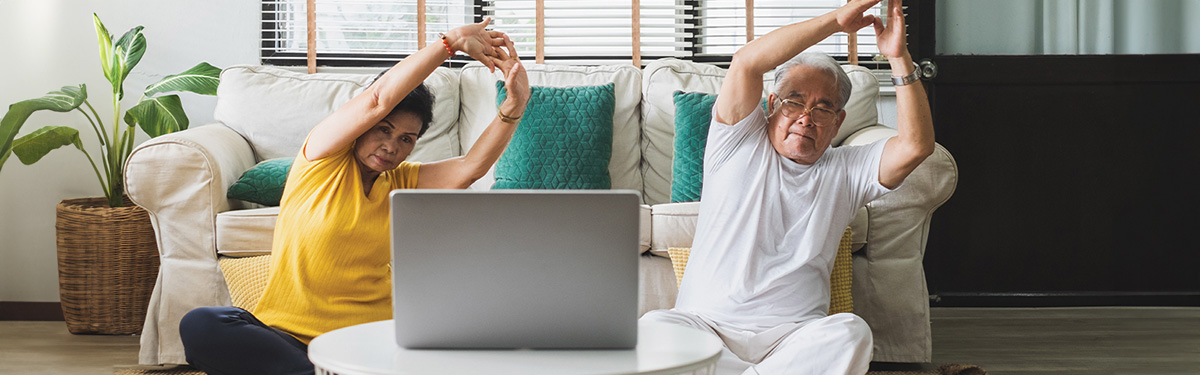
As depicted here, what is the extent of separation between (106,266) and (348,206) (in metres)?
1.64

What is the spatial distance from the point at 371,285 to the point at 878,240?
4.54 feet

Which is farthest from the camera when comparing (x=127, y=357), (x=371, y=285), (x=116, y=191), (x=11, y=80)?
(x=11, y=80)

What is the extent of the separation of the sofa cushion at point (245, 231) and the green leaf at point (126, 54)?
0.93 metres

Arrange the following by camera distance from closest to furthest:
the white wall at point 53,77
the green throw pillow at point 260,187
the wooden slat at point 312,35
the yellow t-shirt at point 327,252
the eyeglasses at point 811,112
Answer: the yellow t-shirt at point 327,252
the eyeglasses at point 811,112
the green throw pillow at point 260,187
the white wall at point 53,77
the wooden slat at point 312,35

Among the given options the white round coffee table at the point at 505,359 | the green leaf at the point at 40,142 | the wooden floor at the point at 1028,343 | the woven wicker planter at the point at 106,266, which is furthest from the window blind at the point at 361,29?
the white round coffee table at the point at 505,359

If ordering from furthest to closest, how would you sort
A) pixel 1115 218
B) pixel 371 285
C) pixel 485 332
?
pixel 1115 218 → pixel 371 285 → pixel 485 332

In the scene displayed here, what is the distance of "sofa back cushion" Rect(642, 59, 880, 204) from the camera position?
10.2 ft

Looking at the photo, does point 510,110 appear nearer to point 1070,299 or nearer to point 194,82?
point 194,82

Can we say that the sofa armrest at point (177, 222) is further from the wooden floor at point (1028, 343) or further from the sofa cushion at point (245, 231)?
the wooden floor at point (1028, 343)

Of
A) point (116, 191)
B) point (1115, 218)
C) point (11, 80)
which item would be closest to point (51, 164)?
point (11, 80)

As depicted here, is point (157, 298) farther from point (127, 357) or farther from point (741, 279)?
point (741, 279)

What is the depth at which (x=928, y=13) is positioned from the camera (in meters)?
3.53

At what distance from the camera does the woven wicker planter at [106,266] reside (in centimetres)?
290

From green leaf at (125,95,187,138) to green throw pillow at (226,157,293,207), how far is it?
1.75 feet
